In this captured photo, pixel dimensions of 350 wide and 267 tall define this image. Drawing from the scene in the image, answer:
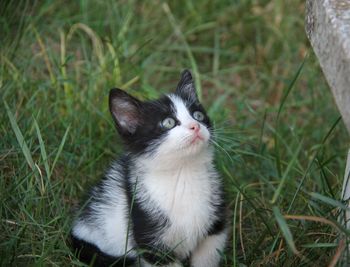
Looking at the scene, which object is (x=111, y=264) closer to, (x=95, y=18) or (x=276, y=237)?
(x=276, y=237)

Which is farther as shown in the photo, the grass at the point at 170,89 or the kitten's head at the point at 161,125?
the grass at the point at 170,89

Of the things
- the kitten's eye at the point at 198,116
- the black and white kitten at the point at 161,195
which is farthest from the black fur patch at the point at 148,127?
the kitten's eye at the point at 198,116

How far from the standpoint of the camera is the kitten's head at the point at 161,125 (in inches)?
109

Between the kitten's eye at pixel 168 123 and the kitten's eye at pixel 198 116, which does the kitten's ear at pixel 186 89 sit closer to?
the kitten's eye at pixel 198 116

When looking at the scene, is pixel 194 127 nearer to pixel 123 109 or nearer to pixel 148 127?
pixel 148 127

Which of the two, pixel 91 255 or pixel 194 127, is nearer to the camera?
pixel 194 127

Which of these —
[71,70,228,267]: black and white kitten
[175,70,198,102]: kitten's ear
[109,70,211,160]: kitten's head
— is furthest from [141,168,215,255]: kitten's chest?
[175,70,198,102]: kitten's ear

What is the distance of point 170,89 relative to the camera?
4.94 metres

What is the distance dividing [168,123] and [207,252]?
62 centimetres

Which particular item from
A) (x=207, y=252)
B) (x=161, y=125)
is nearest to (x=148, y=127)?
(x=161, y=125)

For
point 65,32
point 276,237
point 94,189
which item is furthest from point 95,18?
point 276,237

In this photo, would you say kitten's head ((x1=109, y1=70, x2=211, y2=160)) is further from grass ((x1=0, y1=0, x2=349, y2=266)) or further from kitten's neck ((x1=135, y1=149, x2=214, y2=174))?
grass ((x1=0, y1=0, x2=349, y2=266))

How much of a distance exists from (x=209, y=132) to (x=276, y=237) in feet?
1.82

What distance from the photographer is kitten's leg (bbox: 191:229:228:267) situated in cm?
294
